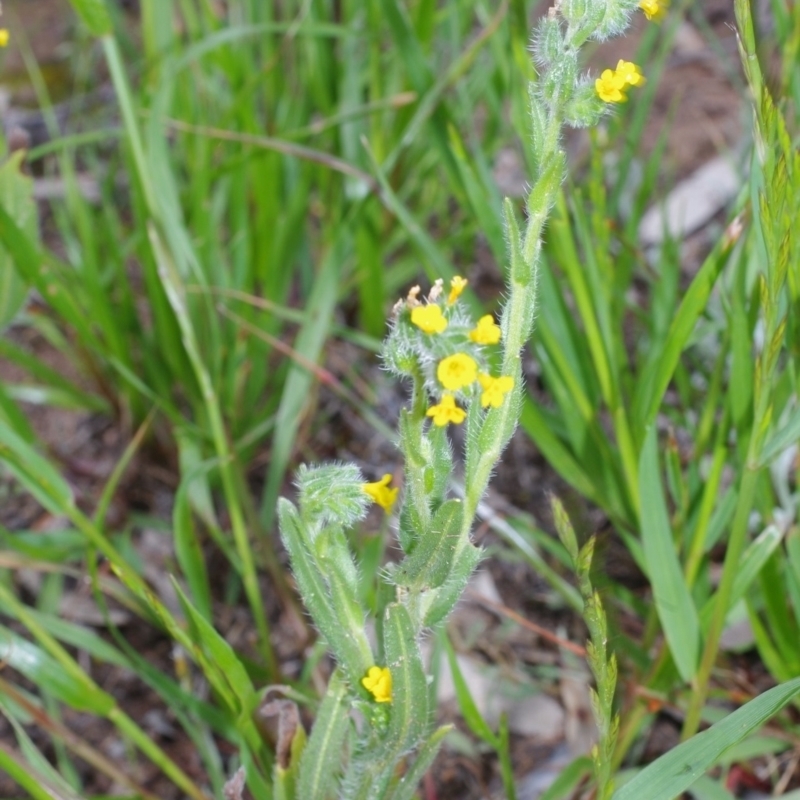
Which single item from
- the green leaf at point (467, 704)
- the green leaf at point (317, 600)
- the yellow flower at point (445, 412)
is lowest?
the green leaf at point (467, 704)

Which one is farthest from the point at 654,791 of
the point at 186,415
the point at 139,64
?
the point at 139,64

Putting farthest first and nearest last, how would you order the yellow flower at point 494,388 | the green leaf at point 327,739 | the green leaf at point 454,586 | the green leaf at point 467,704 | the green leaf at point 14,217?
the green leaf at point 14,217 < the green leaf at point 467,704 < the green leaf at point 327,739 < the green leaf at point 454,586 < the yellow flower at point 494,388

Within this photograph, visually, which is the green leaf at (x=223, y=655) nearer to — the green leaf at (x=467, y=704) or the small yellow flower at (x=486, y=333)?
the green leaf at (x=467, y=704)

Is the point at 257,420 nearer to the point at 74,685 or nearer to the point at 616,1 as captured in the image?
the point at 74,685

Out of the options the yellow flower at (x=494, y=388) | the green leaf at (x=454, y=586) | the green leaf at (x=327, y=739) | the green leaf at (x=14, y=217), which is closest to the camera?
the yellow flower at (x=494, y=388)

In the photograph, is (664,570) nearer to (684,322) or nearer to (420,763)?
(684,322)

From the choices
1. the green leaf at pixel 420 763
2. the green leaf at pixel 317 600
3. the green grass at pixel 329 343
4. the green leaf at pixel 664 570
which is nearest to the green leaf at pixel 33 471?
the green grass at pixel 329 343

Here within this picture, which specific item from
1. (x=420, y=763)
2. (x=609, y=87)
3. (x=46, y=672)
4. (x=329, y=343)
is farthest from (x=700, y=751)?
(x=329, y=343)

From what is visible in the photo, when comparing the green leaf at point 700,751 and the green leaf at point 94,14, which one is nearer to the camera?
the green leaf at point 700,751

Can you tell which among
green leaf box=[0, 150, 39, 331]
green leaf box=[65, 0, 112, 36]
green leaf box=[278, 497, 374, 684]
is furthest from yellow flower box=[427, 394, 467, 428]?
green leaf box=[65, 0, 112, 36]
